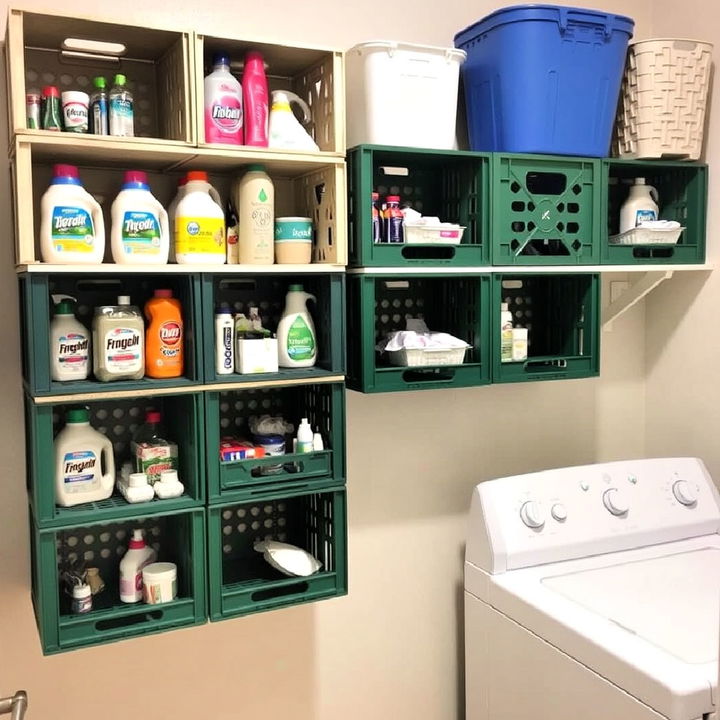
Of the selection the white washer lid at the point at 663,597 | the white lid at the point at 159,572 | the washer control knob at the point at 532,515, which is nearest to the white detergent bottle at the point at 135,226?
the white lid at the point at 159,572

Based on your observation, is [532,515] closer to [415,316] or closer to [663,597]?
[663,597]

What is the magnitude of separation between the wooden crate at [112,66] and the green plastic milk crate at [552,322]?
0.87m

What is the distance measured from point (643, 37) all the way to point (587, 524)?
1.52m

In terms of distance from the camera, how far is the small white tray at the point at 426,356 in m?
1.89

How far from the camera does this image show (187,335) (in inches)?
66.9

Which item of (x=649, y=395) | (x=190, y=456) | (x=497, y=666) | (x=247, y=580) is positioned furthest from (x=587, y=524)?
(x=190, y=456)

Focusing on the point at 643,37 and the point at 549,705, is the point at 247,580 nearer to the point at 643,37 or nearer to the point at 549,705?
the point at 549,705

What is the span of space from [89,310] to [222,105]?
55 centimetres

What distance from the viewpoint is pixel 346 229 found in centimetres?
178

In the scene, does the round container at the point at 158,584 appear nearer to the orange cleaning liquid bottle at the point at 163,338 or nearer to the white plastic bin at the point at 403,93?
the orange cleaning liquid bottle at the point at 163,338

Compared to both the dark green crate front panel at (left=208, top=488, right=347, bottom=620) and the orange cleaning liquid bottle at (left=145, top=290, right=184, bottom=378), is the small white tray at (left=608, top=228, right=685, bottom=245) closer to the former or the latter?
the dark green crate front panel at (left=208, top=488, right=347, bottom=620)

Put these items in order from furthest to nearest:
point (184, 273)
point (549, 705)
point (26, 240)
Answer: point (549, 705), point (184, 273), point (26, 240)

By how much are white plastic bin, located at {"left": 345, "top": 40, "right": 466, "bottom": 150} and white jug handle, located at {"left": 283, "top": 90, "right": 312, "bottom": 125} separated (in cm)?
13

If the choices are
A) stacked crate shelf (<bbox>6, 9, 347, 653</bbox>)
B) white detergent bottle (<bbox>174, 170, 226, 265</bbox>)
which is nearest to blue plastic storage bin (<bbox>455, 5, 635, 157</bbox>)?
stacked crate shelf (<bbox>6, 9, 347, 653</bbox>)
